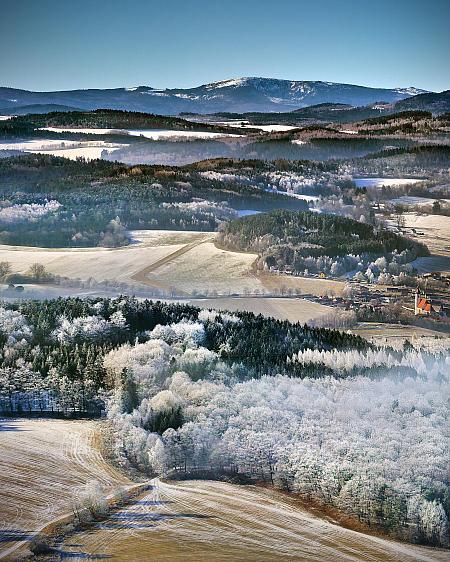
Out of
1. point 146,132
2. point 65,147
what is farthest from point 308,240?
point 146,132

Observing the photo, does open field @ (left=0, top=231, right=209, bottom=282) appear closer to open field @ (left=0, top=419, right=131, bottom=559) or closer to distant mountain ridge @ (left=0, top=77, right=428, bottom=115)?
open field @ (left=0, top=419, right=131, bottom=559)

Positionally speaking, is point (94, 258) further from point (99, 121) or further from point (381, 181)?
point (99, 121)

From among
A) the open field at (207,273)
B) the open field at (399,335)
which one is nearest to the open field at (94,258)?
the open field at (207,273)

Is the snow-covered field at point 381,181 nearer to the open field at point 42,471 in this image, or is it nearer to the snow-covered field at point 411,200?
the snow-covered field at point 411,200

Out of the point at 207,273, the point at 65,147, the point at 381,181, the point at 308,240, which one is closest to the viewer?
the point at 207,273

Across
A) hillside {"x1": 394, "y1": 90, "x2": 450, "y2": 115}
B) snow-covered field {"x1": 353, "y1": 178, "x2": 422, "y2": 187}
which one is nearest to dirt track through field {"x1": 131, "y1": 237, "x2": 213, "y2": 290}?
snow-covered field {"x1": 353, "y1": 178, "x2": 422, "y2": 187}

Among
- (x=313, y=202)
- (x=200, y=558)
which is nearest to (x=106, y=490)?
(x=200, y=558)
